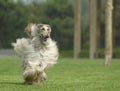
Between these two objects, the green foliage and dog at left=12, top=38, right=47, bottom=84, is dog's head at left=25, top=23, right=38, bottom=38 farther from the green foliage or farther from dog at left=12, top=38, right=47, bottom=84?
the green foliage

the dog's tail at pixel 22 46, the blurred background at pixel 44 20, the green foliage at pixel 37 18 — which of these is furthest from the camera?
the green foliage at pixel 37 18

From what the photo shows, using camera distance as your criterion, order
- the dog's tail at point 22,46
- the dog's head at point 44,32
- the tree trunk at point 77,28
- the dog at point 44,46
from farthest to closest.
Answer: the tree trunk at point 77,28, the dog's tail at point 22,46, the dog at point 44,46, the dog's head at point 44,32

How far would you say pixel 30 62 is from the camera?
1268cm

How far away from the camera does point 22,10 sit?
72.9 m

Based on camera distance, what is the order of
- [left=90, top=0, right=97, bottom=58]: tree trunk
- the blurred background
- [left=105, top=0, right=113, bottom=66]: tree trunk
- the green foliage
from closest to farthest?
[left=105, top=0, right=113, bottom=66]: tree trunk → [left=90, top=0, right=97, bottom=58]: tree trunk → the blurred background → the green foliage

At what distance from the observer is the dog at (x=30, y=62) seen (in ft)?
41.1

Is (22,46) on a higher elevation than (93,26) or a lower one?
higher

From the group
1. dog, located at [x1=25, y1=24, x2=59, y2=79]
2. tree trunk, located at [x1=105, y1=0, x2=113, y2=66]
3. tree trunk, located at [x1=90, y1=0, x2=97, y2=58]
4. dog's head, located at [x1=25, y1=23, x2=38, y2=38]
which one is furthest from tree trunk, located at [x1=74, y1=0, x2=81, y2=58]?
dog, located at [x1=25, y1=24, x2=59, y2=79]

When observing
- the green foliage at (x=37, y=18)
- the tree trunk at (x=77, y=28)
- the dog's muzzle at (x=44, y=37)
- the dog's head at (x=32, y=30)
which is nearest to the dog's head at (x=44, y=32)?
the dog's muzzle at (x=44, y=37)

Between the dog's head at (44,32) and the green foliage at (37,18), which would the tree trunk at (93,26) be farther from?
the dog's head at (44,32)

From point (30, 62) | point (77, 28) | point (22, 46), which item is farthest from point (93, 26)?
point (30, 62)

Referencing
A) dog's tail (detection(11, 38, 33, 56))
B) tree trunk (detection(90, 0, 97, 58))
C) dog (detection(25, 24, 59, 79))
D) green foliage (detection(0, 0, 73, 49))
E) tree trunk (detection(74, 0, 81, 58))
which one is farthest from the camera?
green foliage (detection(0, 0, 73, 49))

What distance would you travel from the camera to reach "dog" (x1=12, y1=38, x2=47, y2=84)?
41.1ft

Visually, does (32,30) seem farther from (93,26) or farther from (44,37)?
(93,26)
